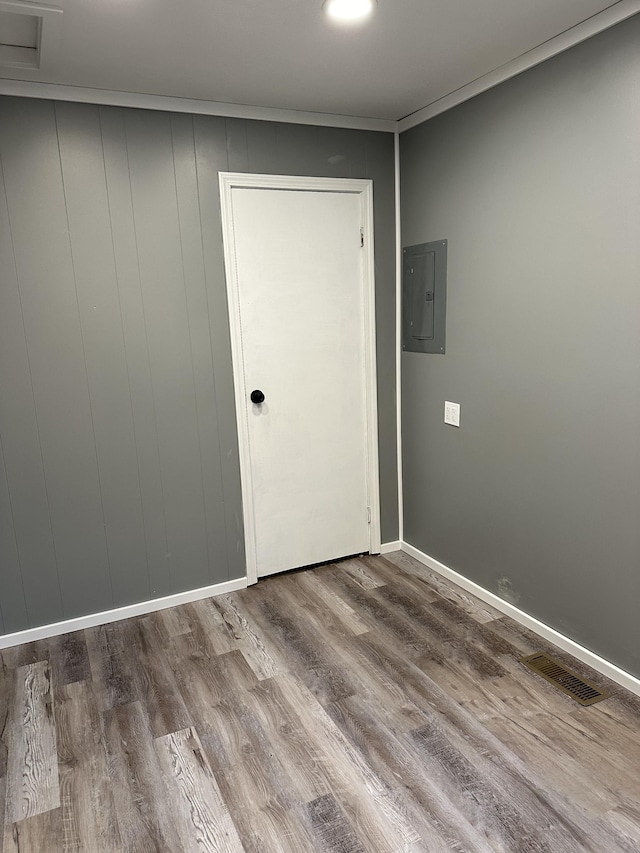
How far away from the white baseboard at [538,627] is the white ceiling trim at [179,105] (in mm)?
2402

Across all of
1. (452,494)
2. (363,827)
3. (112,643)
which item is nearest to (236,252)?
(452,494)

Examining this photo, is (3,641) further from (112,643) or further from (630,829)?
(630,829)

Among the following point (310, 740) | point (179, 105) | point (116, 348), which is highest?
point (179, 105)

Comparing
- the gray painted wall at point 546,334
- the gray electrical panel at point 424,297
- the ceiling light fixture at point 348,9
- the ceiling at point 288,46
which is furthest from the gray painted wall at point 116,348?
the ceiling light fixture at point 348,9

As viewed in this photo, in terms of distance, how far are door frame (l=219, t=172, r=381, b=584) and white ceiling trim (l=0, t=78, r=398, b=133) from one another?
0.89 ft

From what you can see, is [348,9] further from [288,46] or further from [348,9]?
[288,46]

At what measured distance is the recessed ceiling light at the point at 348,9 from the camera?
1920 mm

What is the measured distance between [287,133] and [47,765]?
2915 millimetres

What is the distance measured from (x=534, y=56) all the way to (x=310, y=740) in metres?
2.72

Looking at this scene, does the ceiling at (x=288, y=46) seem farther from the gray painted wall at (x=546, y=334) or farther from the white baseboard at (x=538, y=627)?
the white baseboard at (x=538, y=627)

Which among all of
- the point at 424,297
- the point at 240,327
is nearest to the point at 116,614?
the point at 240,327

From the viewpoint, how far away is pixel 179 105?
2766mm

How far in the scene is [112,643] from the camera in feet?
9.18

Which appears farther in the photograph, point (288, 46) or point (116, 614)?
point (116, 614)
